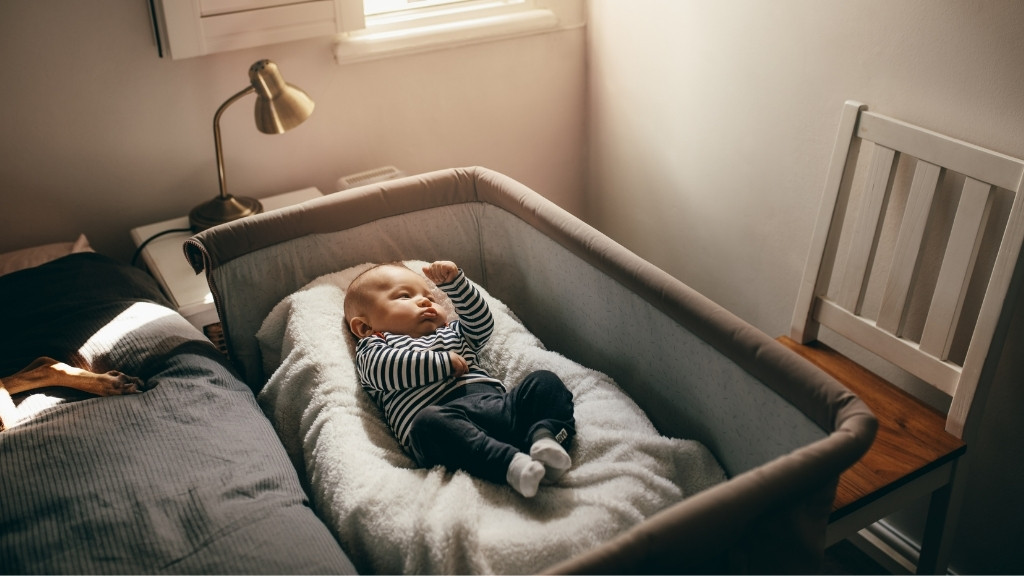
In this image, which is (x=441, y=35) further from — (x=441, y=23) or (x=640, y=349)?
(x=640, y=349)

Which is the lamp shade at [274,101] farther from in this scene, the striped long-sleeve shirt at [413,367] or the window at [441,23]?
the striped long-sleeve shirt at [413,367]

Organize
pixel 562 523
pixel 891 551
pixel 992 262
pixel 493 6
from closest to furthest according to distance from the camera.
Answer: pixel 562 523 < pixel 992 262 < pixel 891 551 < pixel 493 6

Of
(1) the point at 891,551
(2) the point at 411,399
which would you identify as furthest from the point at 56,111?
(1) the point at 891,551

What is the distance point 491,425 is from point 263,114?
35.3 inches

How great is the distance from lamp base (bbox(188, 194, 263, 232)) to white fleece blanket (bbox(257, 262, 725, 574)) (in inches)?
16.8

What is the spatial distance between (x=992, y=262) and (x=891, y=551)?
70 centimetres

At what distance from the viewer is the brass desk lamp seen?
169 cm

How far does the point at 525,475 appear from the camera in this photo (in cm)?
112

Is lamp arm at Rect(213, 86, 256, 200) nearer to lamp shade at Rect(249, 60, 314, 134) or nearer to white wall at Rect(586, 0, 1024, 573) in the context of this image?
lamp shade at Rect(249, 60, 314, 134)

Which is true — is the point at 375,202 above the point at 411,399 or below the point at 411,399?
above

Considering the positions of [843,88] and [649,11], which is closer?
[843,88]

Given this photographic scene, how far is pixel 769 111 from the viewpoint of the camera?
1755 millimetres

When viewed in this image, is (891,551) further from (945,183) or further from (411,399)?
(411,399)

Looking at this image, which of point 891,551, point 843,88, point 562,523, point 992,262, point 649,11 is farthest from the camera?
point 649,11
